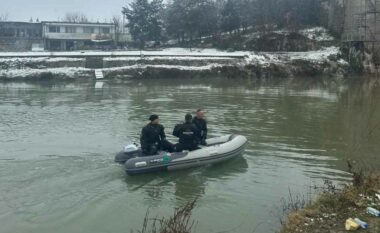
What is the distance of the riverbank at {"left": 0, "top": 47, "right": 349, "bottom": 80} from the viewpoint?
44.9m

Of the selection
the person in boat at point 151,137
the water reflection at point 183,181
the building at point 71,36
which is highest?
the building at point 71,36

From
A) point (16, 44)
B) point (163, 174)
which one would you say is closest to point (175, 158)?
point (163, 174)

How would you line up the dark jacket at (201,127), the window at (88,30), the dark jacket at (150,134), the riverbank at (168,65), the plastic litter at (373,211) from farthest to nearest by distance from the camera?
1. the window at (88,30)
2. the riverbank at (168,65)
3. the dark jacket at (201,127)
4. the dark jacket at (150,134)
5. the plastic litter at (373,211)

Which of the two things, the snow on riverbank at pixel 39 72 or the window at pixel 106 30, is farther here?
the window at pixel 106 30

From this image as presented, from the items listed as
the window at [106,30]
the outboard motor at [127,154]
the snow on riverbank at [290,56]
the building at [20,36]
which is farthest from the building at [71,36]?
the outboard motor at [127,154]

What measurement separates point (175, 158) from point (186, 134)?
0.73 m

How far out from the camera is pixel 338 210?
26.3ft

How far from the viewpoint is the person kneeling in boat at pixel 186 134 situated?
12.6 metres

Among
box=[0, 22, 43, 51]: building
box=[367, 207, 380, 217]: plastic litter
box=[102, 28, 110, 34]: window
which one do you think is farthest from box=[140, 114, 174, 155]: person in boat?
box=[102, 28, 110, 34]: window

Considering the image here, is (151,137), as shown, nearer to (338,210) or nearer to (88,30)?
(338,210)

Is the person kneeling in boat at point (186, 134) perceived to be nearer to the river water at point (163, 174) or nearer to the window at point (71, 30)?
the river water at point (163, 174)

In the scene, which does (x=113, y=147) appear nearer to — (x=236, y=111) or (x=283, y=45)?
(x=236, y=111)

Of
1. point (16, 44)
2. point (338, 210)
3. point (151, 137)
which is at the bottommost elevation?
point (338, 210)

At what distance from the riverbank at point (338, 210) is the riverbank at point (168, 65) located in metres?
37.0
